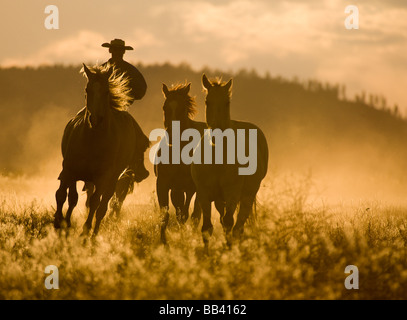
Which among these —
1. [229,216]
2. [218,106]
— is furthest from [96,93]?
[229,216]

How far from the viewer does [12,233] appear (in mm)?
8445

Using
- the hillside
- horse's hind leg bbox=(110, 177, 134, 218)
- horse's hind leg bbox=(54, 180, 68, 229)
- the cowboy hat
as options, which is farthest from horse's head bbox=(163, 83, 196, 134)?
the hillside

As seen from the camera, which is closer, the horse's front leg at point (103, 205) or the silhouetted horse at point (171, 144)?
the horse's front leg at point (103, 205)

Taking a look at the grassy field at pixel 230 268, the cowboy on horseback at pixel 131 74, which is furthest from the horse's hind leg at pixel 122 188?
the grassy field at pixel 230 268

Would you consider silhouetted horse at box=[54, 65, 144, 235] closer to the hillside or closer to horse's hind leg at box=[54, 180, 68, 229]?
horse's hind leg at box=[54, 180, 68, 229]

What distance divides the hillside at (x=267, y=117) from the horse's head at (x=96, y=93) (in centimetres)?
3991

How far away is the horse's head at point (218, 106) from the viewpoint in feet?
26.1

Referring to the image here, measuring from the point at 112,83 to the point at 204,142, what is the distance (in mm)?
1870

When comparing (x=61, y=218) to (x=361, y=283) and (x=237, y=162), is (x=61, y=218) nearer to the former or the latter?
(x=237, y=162)

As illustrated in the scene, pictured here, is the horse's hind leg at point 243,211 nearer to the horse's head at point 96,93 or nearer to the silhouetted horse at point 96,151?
the silhouetted horse at point 96,151

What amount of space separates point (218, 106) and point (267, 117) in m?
55.3

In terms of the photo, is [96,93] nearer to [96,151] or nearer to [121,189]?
[96,151]

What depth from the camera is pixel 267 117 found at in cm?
6269
